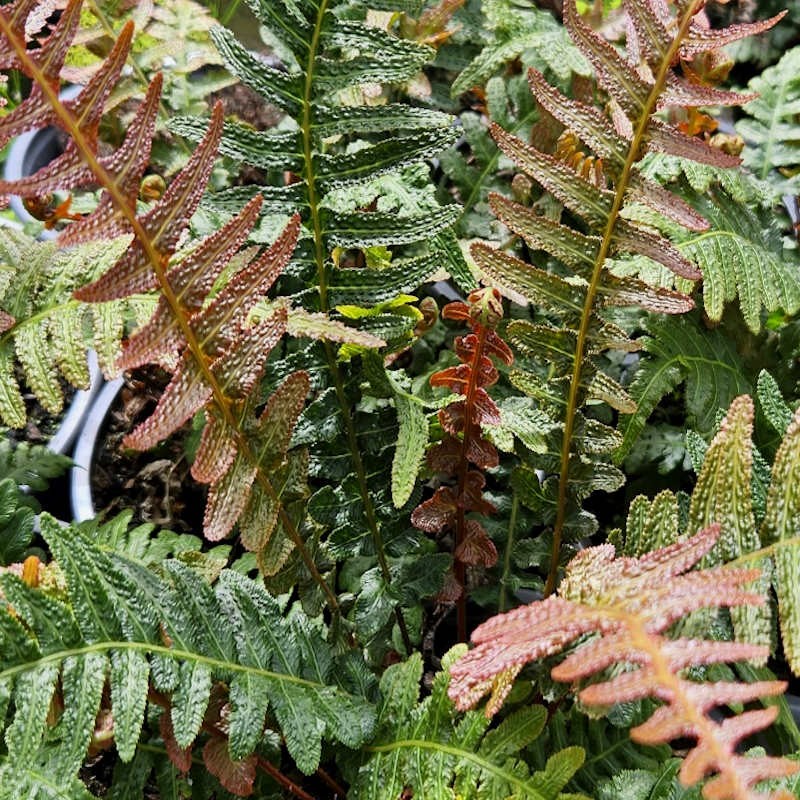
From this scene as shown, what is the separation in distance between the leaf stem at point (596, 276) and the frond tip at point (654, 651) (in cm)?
18

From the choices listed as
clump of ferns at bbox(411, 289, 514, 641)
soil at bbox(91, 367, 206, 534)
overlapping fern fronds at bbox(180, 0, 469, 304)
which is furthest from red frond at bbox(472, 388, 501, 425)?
soil at bbox(91, 367, 206, 534)

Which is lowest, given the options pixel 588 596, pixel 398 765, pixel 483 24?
pixel 398 765

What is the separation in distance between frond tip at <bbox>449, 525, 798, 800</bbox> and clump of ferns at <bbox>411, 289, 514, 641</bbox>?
16 centimetres

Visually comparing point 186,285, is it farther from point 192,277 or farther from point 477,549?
point 477,549

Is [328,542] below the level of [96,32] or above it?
below

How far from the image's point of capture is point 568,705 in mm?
813

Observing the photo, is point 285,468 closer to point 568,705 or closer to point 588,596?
point 588,596

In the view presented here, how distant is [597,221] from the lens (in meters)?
0.66

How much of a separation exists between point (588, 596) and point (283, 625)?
0.24 meters

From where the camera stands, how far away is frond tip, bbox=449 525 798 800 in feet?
1.25

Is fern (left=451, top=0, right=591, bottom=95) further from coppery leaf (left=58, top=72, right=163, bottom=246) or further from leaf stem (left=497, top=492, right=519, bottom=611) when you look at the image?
coppery leaf (left=58, top=72, right=163, bottom=246)

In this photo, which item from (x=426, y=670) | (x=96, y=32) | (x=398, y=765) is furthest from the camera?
(x=96, y=32)

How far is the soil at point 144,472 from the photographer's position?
3.63 ft

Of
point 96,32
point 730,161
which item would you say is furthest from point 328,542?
point 96,32
